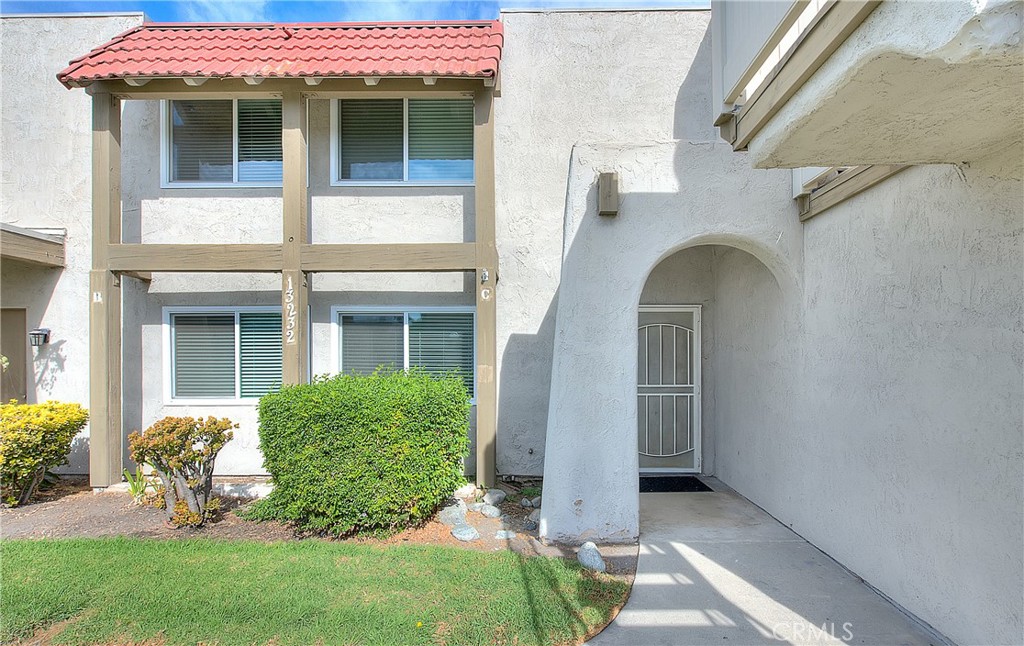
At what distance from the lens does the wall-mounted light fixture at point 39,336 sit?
272 inches

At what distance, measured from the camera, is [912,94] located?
7.32ft

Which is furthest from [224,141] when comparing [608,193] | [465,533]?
[465,533]

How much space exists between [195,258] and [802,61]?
6.82 metres

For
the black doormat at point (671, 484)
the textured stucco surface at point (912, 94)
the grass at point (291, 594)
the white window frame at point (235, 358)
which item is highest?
the textured stucco surface at point (912, 94)

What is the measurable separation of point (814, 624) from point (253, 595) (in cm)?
423

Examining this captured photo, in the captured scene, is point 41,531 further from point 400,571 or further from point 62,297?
point 400,571

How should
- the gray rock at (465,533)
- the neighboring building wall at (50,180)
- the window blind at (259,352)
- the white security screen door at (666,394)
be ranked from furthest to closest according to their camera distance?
the white security screen door at (666,394) < the window blind at (259,352) < the neighboring building wall at (50,180) < the gray rock at (465,533)

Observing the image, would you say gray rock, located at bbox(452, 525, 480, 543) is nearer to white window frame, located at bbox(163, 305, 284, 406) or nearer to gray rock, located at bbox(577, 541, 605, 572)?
gray rock, located at bbox(577, 541, 605, 572)

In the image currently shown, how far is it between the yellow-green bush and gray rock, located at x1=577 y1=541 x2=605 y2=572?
661 centimetres

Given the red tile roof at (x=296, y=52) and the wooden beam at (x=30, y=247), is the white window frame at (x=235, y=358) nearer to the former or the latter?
the wooden beam at (x=30, y=247)

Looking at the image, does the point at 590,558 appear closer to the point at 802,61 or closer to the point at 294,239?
the point at 802,61

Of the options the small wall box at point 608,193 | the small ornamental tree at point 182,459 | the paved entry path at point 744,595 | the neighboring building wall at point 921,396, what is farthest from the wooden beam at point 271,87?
the paved entry path at point 744,595

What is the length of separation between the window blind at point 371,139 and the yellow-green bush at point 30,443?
4.93 metres

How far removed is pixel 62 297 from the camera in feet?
23.4
